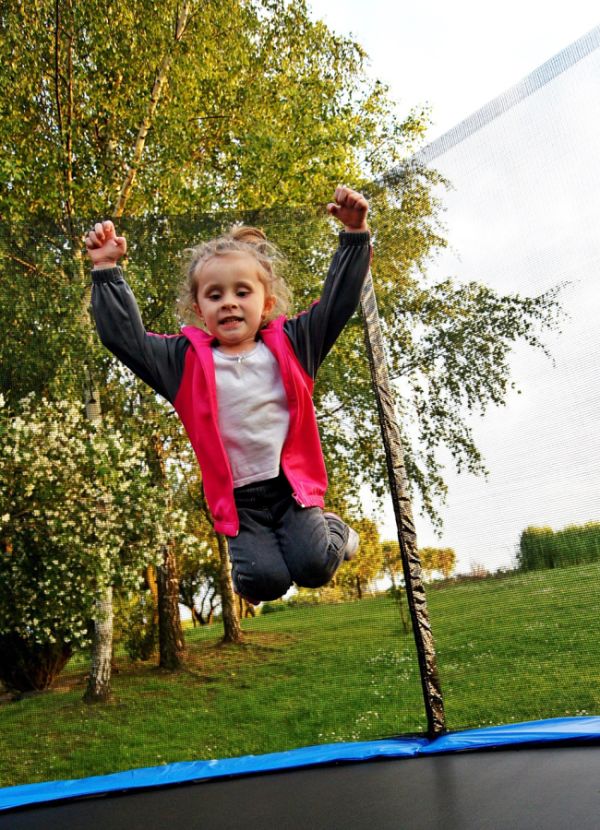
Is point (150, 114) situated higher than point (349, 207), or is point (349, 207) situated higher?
point (150, 114)

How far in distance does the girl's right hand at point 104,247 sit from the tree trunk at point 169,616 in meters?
2.03

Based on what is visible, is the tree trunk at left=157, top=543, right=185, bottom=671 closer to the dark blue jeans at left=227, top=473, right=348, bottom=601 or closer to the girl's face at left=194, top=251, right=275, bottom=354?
the dark blue jeans at left=227, top=473, right=348, bottom=601

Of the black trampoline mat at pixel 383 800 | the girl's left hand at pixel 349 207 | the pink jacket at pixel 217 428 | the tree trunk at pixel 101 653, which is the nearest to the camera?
the girl's left hand at pixel 349 207

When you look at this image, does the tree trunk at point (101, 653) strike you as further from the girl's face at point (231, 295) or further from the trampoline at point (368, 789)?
the girl's face at point (231, 295)

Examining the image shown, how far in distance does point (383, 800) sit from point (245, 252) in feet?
4.48

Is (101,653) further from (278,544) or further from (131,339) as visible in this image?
(131,339)

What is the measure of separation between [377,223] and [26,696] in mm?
2257

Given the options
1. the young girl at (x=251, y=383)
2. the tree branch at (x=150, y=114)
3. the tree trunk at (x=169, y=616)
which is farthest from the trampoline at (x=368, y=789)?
the tree branch at (x=150, y=114)

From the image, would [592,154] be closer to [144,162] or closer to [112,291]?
[112,291]

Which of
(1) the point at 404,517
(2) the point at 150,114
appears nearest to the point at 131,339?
(1) the point at 404,517

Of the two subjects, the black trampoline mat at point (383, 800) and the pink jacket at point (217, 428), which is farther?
the black trampoline mat at point (383, 800)

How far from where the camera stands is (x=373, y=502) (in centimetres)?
296

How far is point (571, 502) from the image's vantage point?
8.63 ft

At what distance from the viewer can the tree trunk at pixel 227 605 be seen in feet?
10.0
